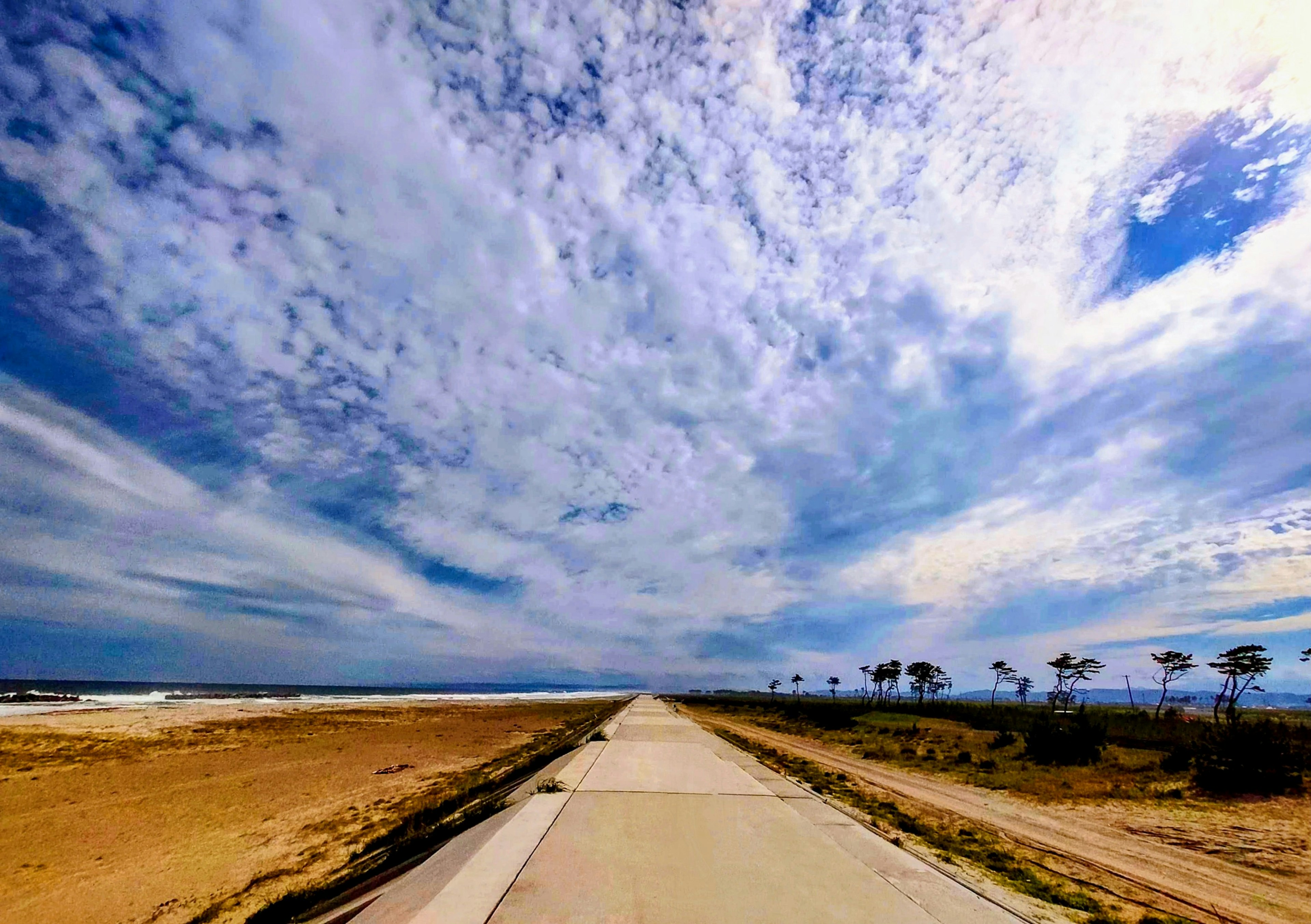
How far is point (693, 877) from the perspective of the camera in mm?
5648

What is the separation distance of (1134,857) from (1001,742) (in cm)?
2056

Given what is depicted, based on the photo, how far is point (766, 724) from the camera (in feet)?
154

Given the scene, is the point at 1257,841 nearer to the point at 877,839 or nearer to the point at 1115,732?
the point at 877,839

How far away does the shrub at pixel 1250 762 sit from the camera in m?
14.3

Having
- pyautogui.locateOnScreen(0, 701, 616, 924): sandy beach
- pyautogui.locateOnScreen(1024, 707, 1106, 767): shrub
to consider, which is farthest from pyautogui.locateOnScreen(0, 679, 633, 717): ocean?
pyautogui.locateOnScreen(1024, 707, 1106, 767): shrub

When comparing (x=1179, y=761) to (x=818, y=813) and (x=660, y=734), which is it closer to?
(x=818, y=813)

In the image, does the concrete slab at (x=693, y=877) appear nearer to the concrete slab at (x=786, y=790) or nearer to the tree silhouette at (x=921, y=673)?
the concrete slab at (x=786, y=790)

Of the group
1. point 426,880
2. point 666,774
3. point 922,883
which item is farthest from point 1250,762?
point 426,880

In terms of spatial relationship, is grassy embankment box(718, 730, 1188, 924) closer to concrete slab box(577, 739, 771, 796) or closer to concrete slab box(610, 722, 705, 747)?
concrete slab box(577, 739, 771, 796)

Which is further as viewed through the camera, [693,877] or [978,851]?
[978,851]

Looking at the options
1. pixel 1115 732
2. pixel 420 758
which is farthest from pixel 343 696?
pixel 1115 732

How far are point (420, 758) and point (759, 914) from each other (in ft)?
70.9

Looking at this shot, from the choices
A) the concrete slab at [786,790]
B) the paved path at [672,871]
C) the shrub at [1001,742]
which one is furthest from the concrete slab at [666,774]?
the shrub at [1001,742]

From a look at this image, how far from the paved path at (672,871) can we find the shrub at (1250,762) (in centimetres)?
1413
